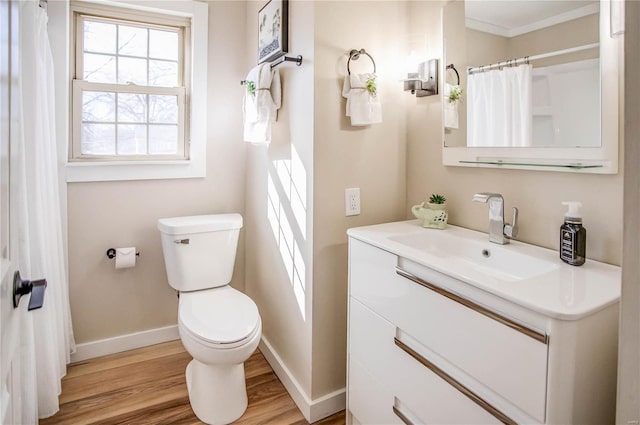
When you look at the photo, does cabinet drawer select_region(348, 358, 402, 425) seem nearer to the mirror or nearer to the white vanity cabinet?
the white vanity cabinet

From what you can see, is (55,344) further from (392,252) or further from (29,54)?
(392,252)

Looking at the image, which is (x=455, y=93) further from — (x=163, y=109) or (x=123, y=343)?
(x=123, y=343)

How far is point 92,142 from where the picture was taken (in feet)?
7.71

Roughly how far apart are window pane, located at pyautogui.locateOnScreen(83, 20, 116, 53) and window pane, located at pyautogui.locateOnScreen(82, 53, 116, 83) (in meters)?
0.04

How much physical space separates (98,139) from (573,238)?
2.44m

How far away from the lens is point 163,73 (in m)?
2.51

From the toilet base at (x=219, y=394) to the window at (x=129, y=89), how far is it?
137 centimetres

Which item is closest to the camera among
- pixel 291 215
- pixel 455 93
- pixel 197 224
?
pixel 455 93

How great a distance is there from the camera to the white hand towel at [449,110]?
1.76 metres

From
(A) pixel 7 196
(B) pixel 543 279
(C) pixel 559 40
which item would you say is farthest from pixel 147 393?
(C) pixel 559 40

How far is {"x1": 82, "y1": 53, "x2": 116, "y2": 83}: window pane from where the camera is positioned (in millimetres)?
2324

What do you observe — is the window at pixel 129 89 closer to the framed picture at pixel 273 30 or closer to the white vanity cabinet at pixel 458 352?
the framed picture at pixel 273 30

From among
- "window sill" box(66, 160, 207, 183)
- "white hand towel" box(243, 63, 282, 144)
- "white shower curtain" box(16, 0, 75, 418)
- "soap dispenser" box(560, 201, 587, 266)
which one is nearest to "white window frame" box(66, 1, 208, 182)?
"window sill" box(66, 160, 207, 183)

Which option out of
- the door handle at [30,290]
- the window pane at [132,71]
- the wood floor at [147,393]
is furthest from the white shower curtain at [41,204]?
the door handle at [30,290]
